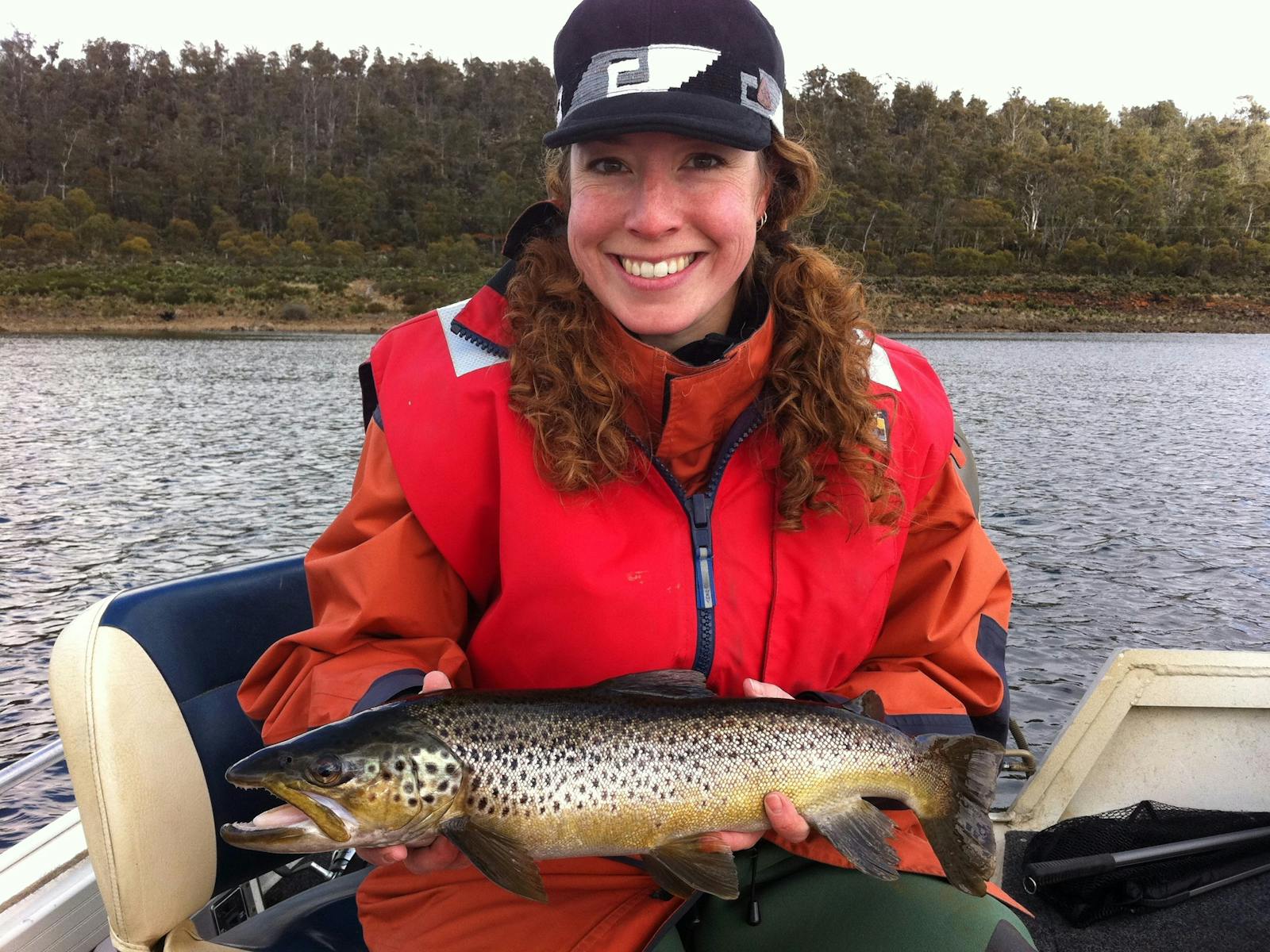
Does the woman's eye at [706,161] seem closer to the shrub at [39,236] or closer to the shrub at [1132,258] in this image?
the shrub at [39,236]

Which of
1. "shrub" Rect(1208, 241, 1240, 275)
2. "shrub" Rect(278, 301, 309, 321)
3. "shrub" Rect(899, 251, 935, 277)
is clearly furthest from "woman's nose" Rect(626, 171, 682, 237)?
"shrub" Rect(1208, 241, 1240, 275)

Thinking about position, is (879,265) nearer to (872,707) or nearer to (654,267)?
(654,267)

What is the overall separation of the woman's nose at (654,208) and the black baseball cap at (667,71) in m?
0.17

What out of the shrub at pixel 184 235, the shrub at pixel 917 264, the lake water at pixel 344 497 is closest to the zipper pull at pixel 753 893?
the lake water at pixel 344 497

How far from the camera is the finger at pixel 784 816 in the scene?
2346 millimetres

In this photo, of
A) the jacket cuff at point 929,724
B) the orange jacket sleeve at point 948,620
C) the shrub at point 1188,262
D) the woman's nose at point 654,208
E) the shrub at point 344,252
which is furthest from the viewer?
the shrub at point 1188,262

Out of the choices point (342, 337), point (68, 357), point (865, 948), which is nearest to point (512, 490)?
point (865, 948)

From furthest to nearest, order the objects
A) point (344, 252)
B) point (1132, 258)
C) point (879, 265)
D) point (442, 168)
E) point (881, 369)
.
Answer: point (442, 168) → point (1132, 258) → point (344, 252) → point (879, 265) → point (881, 369)

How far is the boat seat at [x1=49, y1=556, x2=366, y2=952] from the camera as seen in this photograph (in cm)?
262

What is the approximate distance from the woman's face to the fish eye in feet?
4.10

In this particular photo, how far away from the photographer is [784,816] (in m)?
2.35

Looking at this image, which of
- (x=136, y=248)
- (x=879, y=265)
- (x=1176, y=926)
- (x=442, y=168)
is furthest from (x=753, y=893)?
(x=442, y=168)

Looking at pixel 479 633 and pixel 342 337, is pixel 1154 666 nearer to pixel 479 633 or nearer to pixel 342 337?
pixel 479 633

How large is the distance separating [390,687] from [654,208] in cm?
130
